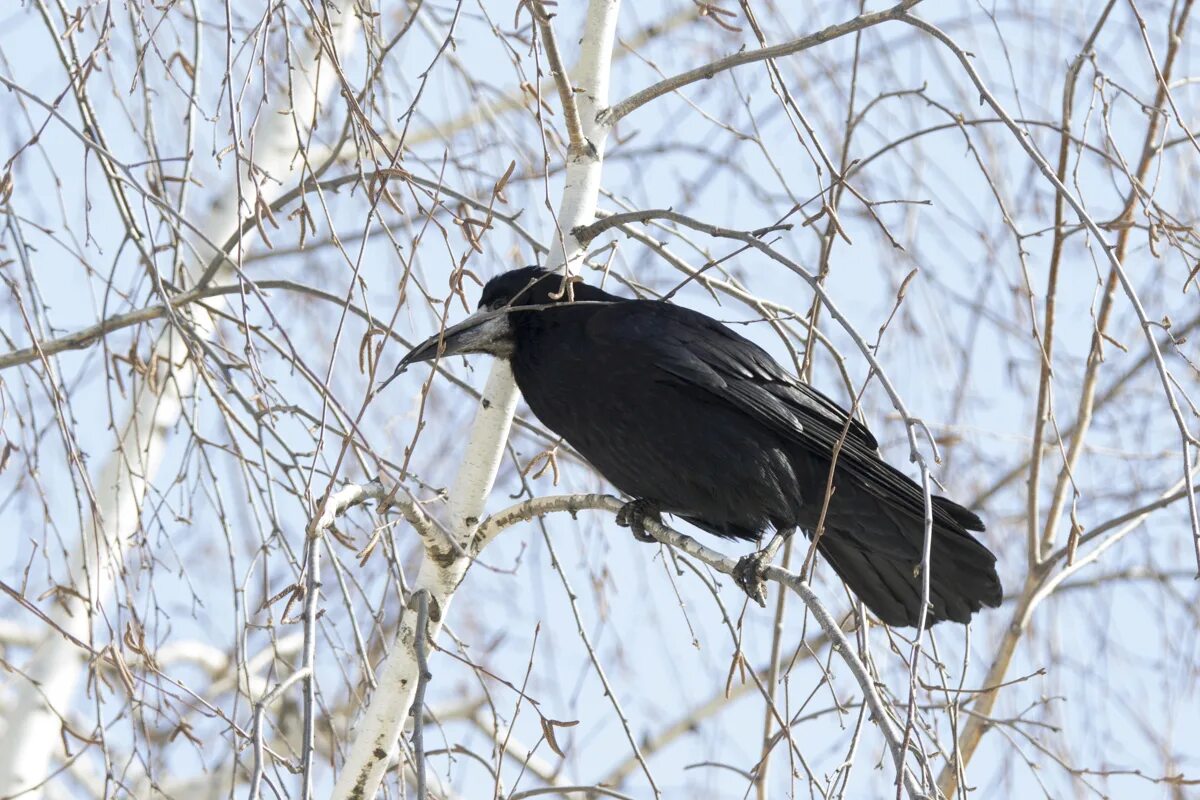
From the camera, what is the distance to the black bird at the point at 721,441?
4.06 metres

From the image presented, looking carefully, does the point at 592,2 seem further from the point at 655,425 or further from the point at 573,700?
the point at 573,700

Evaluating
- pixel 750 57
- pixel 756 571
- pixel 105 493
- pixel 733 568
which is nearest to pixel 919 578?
pixel 756 571

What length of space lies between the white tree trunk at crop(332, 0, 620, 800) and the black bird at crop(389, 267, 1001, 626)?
0.94 ft

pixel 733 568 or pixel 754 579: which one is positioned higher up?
pixel 754 579

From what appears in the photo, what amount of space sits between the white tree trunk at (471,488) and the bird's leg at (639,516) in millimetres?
514

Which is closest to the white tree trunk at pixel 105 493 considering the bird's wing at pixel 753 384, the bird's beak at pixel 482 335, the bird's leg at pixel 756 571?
the bird's beak at pixel 482 335

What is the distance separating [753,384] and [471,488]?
101 cm

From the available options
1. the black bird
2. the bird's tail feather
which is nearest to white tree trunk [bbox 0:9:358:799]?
the black bird

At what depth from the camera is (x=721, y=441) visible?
4094 millimetres

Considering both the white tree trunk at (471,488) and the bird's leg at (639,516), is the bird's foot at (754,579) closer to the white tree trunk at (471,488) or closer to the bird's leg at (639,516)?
the bird's leg at (639,516)

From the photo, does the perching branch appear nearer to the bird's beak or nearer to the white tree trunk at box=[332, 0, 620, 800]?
the white tree trunk at box=[332, 0, 620, 800]

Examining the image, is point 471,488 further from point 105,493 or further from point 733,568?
point 105,493

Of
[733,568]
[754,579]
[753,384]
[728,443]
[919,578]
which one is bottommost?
[733,568]

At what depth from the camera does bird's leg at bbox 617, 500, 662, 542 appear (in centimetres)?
416
